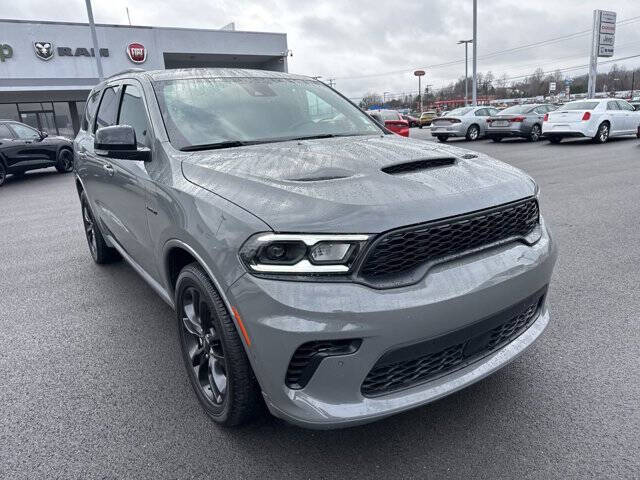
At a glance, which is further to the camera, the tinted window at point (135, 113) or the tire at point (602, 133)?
the tire at point (602, 133)

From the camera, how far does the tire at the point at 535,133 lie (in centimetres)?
1824

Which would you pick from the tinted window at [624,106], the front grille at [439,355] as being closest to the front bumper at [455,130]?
the tinted window at [624,106]

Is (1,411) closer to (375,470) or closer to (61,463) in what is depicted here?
(61,463)

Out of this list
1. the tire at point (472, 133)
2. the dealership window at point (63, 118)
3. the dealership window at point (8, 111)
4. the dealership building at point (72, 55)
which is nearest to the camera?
the tire at point (472, 133)

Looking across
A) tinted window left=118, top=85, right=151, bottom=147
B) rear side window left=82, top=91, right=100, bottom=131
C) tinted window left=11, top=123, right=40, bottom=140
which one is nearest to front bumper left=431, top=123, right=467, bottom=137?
tinted window left=11, top=123, right=40, bottom=140

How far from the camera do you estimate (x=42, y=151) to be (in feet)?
43.8

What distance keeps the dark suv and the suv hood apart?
487 inches

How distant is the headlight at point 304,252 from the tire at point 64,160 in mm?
14394

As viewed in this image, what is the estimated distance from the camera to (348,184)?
6.81 ft

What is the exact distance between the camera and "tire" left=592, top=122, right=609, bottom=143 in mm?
16359

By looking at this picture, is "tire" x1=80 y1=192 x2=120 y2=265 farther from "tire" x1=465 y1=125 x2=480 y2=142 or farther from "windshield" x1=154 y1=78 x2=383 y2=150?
"tire" x1=465 y1=125 x2=480 y2=142

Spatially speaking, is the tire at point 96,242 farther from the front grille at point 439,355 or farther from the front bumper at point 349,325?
the front grille at point 439,355

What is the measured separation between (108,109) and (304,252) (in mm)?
3049

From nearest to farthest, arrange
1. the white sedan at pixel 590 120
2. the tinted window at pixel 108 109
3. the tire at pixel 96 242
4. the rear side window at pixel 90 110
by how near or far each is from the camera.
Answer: the tinted window at pixel 108 109, the rear side window at pixel 90 110, the tire at pixel 96 242, the white sedan at pixel 590 120
